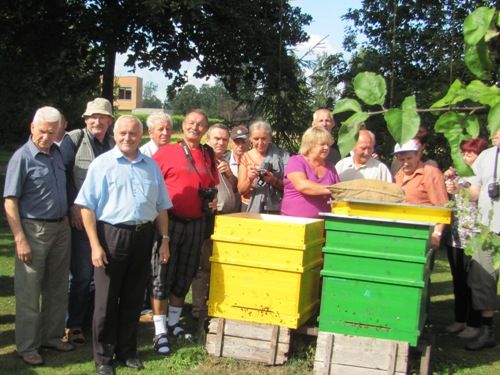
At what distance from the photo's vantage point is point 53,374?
4.68 meters

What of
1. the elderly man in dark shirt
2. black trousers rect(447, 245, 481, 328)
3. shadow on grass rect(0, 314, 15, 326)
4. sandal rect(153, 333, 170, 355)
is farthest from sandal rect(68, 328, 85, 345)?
black trousers rect(447, 245, 481, 328)

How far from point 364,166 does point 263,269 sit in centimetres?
168

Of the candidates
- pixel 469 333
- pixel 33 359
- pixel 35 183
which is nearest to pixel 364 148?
pixel 469 333

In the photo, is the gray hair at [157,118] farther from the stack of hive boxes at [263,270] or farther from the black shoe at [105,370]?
the black shoe at [105,370]

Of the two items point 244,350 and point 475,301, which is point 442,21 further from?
point 244,350

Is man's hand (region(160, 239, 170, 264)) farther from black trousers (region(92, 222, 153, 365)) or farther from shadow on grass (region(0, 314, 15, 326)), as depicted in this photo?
shadow on grass (region(0, 314, 15, 326))

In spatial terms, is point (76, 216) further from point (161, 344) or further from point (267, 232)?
point (267, 232)

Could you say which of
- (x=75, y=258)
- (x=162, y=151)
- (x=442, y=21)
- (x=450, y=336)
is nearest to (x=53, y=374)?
(x=75, y=258)

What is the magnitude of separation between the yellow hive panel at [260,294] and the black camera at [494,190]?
1.79m

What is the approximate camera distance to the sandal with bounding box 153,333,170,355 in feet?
16.9

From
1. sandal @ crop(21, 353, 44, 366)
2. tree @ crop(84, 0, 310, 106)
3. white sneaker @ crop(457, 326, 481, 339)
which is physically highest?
tree @ crop(84, 0, 310, 106)

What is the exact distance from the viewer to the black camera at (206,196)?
17.5 ft

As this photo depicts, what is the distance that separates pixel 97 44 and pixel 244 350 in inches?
447

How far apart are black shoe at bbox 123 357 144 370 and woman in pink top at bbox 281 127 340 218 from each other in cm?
182
